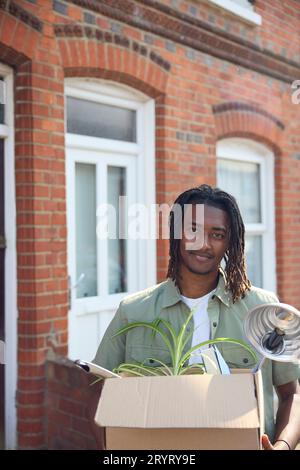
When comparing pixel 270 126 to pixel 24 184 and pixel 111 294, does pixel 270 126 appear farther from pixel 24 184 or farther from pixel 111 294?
pixel 24 184

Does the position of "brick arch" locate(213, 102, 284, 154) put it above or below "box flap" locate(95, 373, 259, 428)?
above

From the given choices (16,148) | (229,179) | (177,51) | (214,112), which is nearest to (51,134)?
(16,148)

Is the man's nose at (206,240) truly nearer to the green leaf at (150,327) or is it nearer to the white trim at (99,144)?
the green leaf at (150,327)

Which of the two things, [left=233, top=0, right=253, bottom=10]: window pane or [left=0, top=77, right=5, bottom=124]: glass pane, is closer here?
[left=0, top=77, right=5, bottom=124]: glass pane

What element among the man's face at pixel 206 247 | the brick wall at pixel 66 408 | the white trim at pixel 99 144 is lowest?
the brick wall at pixel 66 408

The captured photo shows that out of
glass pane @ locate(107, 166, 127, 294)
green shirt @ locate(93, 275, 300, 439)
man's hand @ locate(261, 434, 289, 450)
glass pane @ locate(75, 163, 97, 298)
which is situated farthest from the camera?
glass pane @ locate(107, 166, 127, 294)

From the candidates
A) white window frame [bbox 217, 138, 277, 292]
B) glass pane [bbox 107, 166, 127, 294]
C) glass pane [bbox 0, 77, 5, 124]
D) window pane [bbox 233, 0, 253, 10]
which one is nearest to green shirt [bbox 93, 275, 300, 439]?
glass pane [bbox 0, 77, 5, 124]

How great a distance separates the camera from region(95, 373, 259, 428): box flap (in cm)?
151

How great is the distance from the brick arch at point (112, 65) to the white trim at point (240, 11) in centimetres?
108

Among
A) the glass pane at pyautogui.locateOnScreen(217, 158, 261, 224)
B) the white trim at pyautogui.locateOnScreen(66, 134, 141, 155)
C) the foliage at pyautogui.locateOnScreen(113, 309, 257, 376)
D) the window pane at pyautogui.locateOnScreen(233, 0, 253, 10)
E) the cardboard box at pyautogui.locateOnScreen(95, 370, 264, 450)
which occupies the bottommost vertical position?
the cardboard box at pyautogui.locateOnScreen(95, 370, 264, 450)

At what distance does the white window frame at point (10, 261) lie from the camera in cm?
396

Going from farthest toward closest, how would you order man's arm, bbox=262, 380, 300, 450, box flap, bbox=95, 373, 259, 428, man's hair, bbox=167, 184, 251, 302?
man's hair, bbox=167, 184, 251, 302
man's arm, bbox=262, 380, 300, 450
box flap, bbox=95, 373, 259, 428

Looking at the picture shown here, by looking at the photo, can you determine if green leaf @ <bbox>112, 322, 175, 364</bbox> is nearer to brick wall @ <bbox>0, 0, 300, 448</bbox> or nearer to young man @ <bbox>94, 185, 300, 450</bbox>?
young man @ <bbox>94, 185, 300, 450</bbox>

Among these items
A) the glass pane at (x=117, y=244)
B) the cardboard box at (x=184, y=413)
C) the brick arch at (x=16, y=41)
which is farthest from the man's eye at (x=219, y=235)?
the glass pane at (x=117, y=244)
